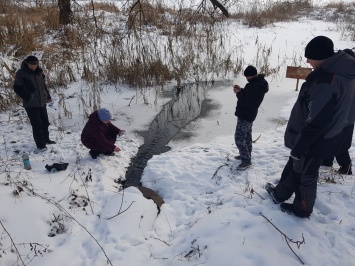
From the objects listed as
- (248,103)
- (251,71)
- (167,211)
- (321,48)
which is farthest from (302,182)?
(167,211)

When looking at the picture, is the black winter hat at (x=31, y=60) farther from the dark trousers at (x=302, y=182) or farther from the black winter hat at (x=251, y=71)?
the dark trousers at (x=302, y=182)

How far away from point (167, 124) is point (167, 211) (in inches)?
105

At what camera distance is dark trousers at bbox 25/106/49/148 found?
4195 millimetres

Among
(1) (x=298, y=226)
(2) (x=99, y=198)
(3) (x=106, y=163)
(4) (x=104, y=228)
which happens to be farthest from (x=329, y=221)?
(3) (x=106, y=163)

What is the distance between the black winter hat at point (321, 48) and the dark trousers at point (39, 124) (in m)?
→ 3.60

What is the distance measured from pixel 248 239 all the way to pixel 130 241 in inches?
43.6

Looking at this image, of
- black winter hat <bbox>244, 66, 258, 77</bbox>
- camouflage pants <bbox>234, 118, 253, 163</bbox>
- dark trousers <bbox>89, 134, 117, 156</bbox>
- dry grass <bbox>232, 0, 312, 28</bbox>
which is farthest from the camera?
dry grass <bbox>232, 0, 312, 28</bbox>

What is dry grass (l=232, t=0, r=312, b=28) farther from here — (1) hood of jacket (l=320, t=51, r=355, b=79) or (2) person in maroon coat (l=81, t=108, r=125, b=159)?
(1) hood of jacket (l=320, t=51, r=355, b=79)

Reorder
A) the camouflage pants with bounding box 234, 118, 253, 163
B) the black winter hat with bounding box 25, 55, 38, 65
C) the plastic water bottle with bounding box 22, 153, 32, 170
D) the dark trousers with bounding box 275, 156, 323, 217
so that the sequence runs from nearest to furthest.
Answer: the dark trousers with bounding box 275, 156, 323, 217 → the camouflage pants with bounding box 234, 118, 253, 163 → the plastic water bottle with bounding box 22, 153, 32, 170 → the black winter hat with bounding box 25, 55, 38, 65

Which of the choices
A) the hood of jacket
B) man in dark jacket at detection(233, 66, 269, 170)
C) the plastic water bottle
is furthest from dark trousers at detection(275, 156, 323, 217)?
the plastic water bottle

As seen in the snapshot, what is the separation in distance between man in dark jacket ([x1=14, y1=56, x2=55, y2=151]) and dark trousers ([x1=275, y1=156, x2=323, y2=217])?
131 inches

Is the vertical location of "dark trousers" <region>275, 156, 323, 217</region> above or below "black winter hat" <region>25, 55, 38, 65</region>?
below

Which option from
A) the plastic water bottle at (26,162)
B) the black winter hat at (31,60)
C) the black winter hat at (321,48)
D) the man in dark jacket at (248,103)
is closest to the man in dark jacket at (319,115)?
the black winter hat at (321,48)

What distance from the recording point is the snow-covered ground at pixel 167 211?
8.23ft
